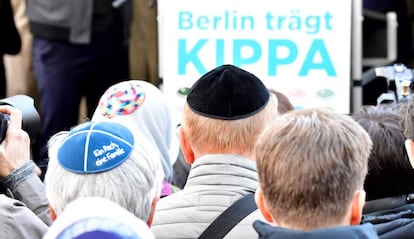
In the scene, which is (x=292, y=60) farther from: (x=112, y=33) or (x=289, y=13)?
(x=112, y=33)

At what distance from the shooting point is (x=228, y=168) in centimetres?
265

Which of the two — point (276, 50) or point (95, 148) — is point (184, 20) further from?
point (95, 148)

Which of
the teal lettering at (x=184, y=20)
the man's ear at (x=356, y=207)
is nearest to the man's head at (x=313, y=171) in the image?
the man's ear at (x=356, y=207)

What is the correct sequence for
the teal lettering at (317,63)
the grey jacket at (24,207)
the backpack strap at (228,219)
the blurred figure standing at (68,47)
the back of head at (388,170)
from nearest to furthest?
the grey jacket at (24,207) → the backpack strap at (228,219) → the back of head at (388,170) → the teal lettering at (317,63) → the blurred figure standing at (68,47)

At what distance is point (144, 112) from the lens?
3.44m

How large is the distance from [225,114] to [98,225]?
4.18 ft

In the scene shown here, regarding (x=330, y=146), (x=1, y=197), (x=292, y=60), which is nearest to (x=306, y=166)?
(x=330, y=146)

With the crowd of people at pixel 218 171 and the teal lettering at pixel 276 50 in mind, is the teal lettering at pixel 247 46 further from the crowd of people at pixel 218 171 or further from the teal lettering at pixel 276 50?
the crowd of people at pixel 218 171

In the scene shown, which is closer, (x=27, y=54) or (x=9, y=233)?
(x=9, y=233)

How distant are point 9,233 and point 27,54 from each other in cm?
391

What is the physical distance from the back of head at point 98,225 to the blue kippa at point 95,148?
1.53 ft

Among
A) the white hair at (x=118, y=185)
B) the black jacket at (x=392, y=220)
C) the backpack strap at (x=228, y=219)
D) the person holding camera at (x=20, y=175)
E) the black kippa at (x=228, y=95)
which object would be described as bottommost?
the black jacket at (x=392, y=220)

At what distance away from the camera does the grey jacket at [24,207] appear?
7.88ft

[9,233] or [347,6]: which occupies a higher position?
[347,6]
